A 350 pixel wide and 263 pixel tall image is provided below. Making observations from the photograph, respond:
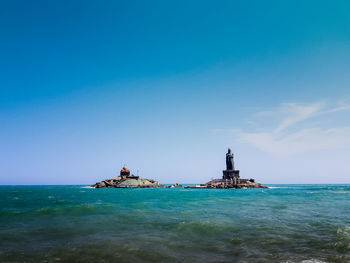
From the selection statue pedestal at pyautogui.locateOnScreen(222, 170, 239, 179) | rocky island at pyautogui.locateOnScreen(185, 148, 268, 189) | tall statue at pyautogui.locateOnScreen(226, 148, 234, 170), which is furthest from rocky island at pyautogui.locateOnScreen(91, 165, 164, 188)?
tall statue at pyautogui.locateOnScreen(226, 148, 234, 170)

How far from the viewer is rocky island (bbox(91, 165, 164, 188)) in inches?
6742

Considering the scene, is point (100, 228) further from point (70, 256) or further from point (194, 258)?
point (194, 258)

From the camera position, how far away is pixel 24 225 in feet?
61.4

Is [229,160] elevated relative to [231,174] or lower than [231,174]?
elevated

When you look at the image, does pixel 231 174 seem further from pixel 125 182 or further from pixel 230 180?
pixel 125 182

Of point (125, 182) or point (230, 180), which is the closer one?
point (230, 180)

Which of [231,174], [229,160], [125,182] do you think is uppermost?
[229,160]

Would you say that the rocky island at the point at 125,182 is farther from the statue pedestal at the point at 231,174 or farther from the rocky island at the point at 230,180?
the statue pedestal at the point at 231,174

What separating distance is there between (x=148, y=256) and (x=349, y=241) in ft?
35.8

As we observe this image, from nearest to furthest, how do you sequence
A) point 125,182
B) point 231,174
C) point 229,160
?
point 231,174 → point 229,160 → point 125,182

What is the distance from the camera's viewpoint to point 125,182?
172 meters

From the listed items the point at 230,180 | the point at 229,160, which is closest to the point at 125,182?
the point at 230,180

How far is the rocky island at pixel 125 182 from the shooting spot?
171m

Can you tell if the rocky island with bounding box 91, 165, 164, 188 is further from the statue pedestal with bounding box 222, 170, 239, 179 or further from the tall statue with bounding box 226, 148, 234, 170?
the tall statue with bounding box 226, 148, 234, 170
